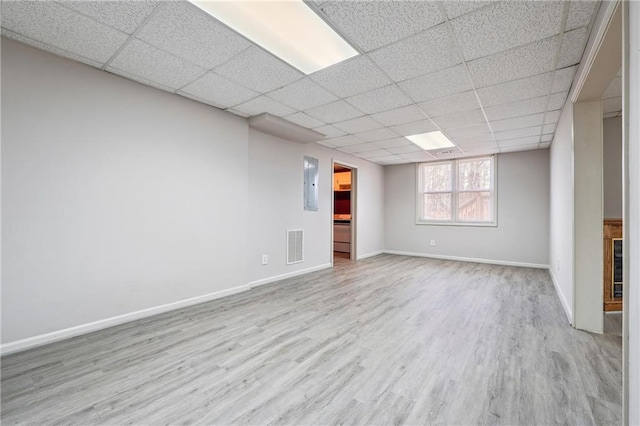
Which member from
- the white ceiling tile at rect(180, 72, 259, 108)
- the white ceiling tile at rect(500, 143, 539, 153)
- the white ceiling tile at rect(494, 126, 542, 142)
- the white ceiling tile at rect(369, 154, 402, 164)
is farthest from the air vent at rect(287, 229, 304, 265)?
the white ceiling tile at rect(500, 143, 539, 153)

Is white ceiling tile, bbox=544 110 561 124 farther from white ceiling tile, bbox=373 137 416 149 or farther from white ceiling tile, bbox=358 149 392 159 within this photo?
white ceiling tile, bbox=358 149 392 159

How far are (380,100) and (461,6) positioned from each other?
A: 1.48 metres

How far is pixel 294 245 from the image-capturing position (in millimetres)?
4801

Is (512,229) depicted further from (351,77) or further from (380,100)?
(351,77)

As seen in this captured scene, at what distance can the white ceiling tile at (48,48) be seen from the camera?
208 cm

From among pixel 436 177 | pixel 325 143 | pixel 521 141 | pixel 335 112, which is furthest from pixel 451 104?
pixel 436 177

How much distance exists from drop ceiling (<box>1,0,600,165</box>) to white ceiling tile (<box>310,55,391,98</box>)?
10 mm

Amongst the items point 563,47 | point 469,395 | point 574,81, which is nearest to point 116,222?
point 469,395

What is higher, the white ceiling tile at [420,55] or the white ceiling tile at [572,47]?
the white ceiling tile at [420,55]

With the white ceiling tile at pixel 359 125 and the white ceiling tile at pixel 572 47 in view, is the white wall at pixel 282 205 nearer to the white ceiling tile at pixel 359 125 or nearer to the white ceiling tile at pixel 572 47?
the white ceiling tile at pixel 359 125

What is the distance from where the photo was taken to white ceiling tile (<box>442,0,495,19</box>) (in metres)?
1.74

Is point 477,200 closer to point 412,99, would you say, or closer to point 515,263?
point 515,263

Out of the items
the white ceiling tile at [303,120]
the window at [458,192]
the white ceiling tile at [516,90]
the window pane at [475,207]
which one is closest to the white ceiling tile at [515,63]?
the white ceiling tile at [516,90]

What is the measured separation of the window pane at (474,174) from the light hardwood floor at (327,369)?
3.52 meters
